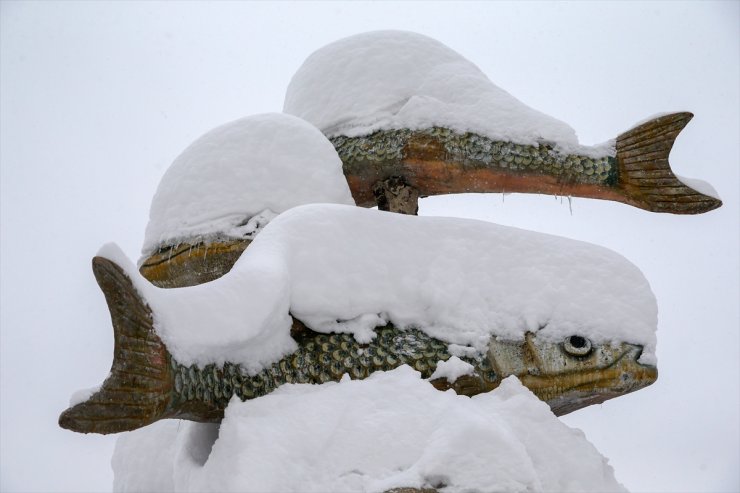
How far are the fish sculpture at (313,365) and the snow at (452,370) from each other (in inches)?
0.8

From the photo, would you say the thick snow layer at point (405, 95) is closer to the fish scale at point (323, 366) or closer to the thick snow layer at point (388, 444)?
the fish scale at point (323, 366)

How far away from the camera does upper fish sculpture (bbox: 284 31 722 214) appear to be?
15.7ft

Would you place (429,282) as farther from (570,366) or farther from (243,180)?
(243,180)

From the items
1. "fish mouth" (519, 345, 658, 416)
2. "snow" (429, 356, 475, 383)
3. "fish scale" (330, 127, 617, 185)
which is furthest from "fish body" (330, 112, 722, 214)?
"snow" (429, 356, 475, 383)

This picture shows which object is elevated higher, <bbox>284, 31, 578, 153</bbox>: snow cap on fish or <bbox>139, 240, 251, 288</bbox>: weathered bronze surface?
<bbox>284, 31, 578, 153</bbox>: snow cap on fish

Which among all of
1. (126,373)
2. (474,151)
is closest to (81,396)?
(126,373)

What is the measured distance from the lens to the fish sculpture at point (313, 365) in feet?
9.02

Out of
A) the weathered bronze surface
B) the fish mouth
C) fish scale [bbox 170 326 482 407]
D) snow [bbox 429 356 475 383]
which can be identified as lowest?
the fish mouth

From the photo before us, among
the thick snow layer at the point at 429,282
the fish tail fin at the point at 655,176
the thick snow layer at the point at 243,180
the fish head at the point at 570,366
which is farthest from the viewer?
the fish tail fin at the point at 655,176

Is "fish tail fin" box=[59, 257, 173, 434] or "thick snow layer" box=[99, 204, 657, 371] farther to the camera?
"thick snow layer" box=[99, 204, 657, 371]

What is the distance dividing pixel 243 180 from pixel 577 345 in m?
1.96

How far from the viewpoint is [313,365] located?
3266mm

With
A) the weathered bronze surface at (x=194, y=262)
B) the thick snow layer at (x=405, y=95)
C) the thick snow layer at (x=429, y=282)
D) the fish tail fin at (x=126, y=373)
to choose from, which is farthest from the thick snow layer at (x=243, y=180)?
the fish tail fin at (x=126, y=373)

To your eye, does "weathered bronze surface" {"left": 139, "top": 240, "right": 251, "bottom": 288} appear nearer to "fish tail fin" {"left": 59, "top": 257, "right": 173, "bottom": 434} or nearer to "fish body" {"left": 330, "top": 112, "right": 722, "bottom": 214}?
"fish body" {"left": 330, "top": 112, "right": 722, "bottom": 214}
